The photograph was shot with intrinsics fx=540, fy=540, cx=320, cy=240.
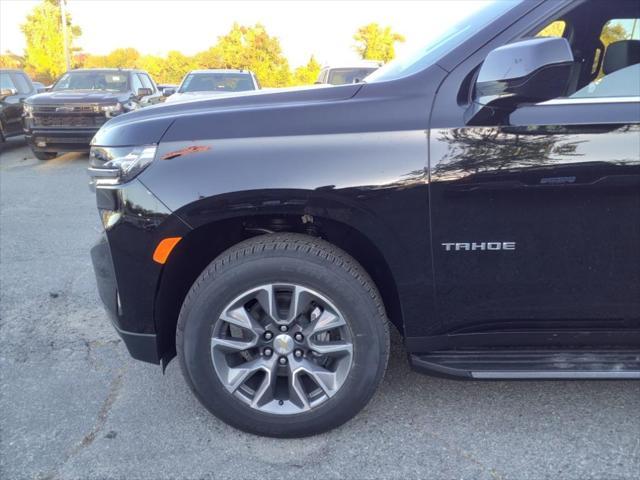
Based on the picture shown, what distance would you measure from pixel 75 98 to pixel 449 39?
28.2ft

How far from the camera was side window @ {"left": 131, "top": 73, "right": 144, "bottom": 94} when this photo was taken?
35.6ft

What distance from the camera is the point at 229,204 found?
2.24 m

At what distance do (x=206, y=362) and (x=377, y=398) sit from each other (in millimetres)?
936

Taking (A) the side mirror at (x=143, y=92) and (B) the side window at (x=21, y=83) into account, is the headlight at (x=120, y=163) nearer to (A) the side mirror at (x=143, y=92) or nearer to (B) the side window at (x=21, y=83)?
(A) the side mirror at (x=143, y=92)

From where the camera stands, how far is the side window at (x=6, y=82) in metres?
11.0

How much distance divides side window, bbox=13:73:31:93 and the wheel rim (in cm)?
1142

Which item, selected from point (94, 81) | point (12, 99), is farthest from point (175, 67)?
point (94, 81)

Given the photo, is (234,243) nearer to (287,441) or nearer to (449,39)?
(287,441)

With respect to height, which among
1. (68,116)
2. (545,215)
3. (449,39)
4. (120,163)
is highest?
(449,39)

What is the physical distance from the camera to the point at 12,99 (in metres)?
10.8

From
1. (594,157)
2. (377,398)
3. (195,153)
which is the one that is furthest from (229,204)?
(594,157)

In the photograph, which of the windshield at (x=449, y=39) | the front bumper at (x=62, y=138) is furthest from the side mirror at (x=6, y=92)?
the windshield at (x=449, y=39)

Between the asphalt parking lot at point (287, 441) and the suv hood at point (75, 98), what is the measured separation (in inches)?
271

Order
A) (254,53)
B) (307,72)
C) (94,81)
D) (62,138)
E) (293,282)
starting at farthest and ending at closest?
(254,53)
(307,72)
(94,81)
(62,138)
(293,282)
